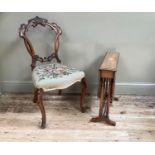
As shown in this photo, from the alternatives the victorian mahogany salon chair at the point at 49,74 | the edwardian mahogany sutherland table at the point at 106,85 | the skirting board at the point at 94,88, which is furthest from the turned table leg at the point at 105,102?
the skirting board at the point at 94,88

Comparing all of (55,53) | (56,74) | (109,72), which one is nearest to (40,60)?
(55,53)

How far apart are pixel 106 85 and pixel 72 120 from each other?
1.43 ft

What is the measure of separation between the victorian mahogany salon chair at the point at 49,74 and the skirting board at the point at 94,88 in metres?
0.34

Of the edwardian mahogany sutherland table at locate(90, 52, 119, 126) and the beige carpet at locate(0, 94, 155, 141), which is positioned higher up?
the edwardian mahogany sutherland table at locate(90, 52, 119, 126)

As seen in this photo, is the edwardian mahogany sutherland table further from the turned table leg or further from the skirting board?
the skirting board

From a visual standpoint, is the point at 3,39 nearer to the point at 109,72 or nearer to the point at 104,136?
the point at 109,72

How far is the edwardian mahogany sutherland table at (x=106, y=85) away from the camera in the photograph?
1984mm

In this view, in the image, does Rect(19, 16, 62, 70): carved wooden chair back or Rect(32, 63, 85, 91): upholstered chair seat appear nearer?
Rect(32, 63, 85, 91): upholstered chair seat

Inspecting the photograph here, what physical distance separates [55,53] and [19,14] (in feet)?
1.67

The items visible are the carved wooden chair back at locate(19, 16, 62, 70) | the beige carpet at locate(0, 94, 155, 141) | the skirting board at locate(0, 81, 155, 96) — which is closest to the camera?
the beige carpet at locate(0, 94, 155, 141)

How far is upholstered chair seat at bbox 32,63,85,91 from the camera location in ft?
6.57

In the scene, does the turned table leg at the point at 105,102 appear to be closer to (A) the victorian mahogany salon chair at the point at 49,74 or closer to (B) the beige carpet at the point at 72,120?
(B) the beige carpet at the point at 72,120

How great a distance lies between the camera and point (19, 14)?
2.41m

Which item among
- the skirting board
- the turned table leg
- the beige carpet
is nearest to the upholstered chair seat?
the turned table leg
